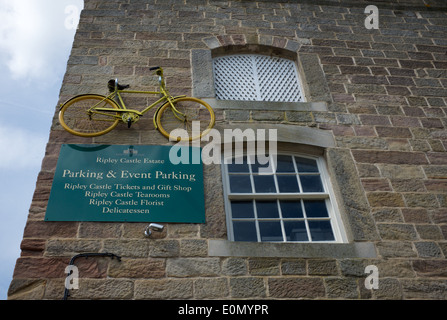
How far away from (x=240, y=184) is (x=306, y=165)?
1020mm

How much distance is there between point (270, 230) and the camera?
17.5 ft

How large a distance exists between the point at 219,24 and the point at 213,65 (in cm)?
99

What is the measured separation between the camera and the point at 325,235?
17.7 feet

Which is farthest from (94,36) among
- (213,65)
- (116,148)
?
(116,148)

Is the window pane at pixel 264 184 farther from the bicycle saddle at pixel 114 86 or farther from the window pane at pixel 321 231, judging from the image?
the bicycle saddle at pixel 114 86

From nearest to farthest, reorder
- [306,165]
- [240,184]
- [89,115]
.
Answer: [240,184] → [89,115] → [306,165]

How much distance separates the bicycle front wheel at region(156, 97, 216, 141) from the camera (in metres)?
5.96

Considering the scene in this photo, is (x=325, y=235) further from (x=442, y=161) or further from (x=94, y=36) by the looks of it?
(x=94, y=36)

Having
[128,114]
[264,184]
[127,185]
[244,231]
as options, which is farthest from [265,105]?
[127,185]

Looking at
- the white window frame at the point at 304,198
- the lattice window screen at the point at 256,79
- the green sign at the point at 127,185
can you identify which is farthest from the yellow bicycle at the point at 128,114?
the lattice window screen at the point at 256,79

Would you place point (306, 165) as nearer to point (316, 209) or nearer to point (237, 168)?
point (316, 209)

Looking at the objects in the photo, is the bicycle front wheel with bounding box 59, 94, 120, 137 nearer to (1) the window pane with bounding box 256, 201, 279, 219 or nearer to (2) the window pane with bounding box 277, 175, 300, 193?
(1) the window pane with bounding box 256, 201, 279, 219
